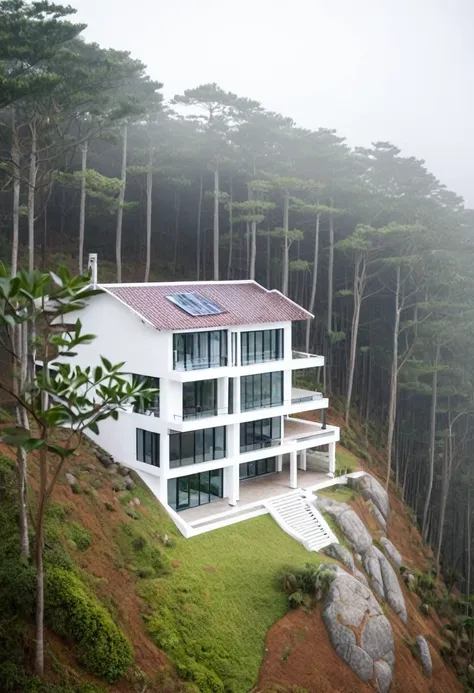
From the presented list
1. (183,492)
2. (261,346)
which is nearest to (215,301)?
(261,346)

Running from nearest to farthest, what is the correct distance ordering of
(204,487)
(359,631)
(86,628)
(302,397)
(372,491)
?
(86,628) < (359,631) < (204,487) < (302,397) < (372,491)

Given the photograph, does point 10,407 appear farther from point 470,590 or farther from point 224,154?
point 470,590

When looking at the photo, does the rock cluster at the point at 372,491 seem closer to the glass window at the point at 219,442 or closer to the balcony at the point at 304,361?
the balcony at the point at 304,361

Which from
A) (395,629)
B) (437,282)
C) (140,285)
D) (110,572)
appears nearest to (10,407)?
(140,285)

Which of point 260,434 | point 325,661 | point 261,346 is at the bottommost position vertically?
→ point 325,661

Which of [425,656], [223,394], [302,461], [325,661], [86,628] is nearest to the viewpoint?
[86,628]

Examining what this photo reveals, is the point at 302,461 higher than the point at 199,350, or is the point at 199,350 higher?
the point at 199,350

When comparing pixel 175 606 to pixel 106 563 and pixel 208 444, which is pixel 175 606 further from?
pixel 208 444

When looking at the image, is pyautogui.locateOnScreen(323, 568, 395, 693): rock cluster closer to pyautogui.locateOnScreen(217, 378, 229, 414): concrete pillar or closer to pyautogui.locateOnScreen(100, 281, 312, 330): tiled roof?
pyautogui.locateOnScreen(217, 378, 229, 414): concrete pillar
